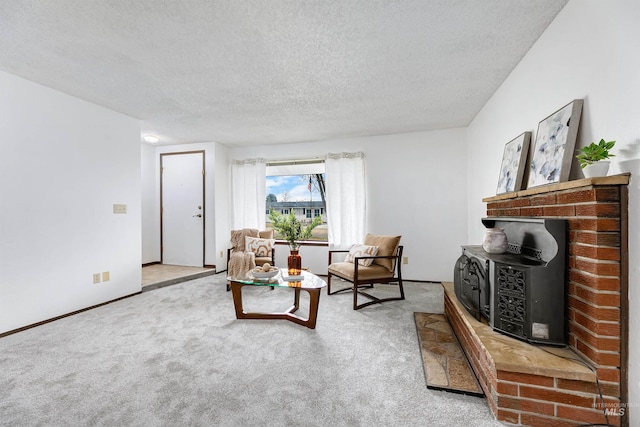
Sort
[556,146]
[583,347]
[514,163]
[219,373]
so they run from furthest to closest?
[514,163] → [219,373] → [556,146] → [583,347]

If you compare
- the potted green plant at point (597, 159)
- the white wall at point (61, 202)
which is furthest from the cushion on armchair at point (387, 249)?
the white wall at point (61, 202)

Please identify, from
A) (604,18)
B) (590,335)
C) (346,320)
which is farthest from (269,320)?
(604,18)

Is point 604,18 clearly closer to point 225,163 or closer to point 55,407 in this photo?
point 55,407

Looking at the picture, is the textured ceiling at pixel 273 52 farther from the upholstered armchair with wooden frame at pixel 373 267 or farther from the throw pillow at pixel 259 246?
the throw pillow at pixel 259 246

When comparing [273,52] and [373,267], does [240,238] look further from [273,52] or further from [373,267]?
[273,52]

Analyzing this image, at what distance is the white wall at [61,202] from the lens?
2531mm

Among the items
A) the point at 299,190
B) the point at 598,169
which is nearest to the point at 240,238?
the point at 299,190

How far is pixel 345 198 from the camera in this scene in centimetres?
463

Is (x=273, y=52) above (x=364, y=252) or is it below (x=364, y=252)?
above

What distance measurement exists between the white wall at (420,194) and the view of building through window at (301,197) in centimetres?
87

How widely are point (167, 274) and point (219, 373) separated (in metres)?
3.17

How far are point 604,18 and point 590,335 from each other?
1.61 metres

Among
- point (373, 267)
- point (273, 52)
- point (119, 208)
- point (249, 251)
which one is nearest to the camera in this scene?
point (273, 52)

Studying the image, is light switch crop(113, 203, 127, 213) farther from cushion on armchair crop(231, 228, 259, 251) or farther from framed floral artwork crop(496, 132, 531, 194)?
framed floral artwork crop(496, 132, 531, 194)
